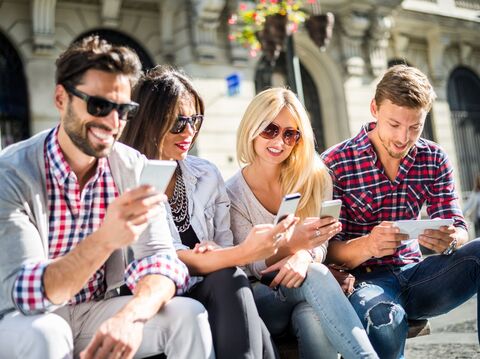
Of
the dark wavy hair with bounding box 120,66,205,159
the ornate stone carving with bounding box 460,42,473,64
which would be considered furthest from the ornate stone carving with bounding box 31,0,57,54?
the ornate stone carving with bounding box 460,42,473,64

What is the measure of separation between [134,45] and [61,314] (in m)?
9.77

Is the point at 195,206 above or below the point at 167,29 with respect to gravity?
below

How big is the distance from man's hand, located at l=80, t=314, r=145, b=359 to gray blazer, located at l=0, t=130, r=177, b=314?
355mm

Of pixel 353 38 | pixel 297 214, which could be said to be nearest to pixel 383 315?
pixel 297 214

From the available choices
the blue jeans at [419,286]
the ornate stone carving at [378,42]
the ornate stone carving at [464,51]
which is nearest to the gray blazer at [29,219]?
the blue jeans at [419,286]

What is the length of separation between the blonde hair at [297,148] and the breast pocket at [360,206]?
0.22 metres

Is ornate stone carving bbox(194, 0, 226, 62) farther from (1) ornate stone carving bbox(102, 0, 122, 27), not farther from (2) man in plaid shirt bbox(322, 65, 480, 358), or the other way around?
(2) man in plaid shirt bbox(322, 65, 480, 358)

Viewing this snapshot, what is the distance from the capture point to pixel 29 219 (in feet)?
7.28

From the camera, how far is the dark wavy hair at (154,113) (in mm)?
3160

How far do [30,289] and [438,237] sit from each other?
82.5 inches

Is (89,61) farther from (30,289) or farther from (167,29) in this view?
(167,29)

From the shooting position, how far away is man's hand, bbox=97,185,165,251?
1.97 m

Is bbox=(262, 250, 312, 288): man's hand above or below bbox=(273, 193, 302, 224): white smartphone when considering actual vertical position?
below

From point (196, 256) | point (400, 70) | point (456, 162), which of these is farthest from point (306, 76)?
point (196, 256)
